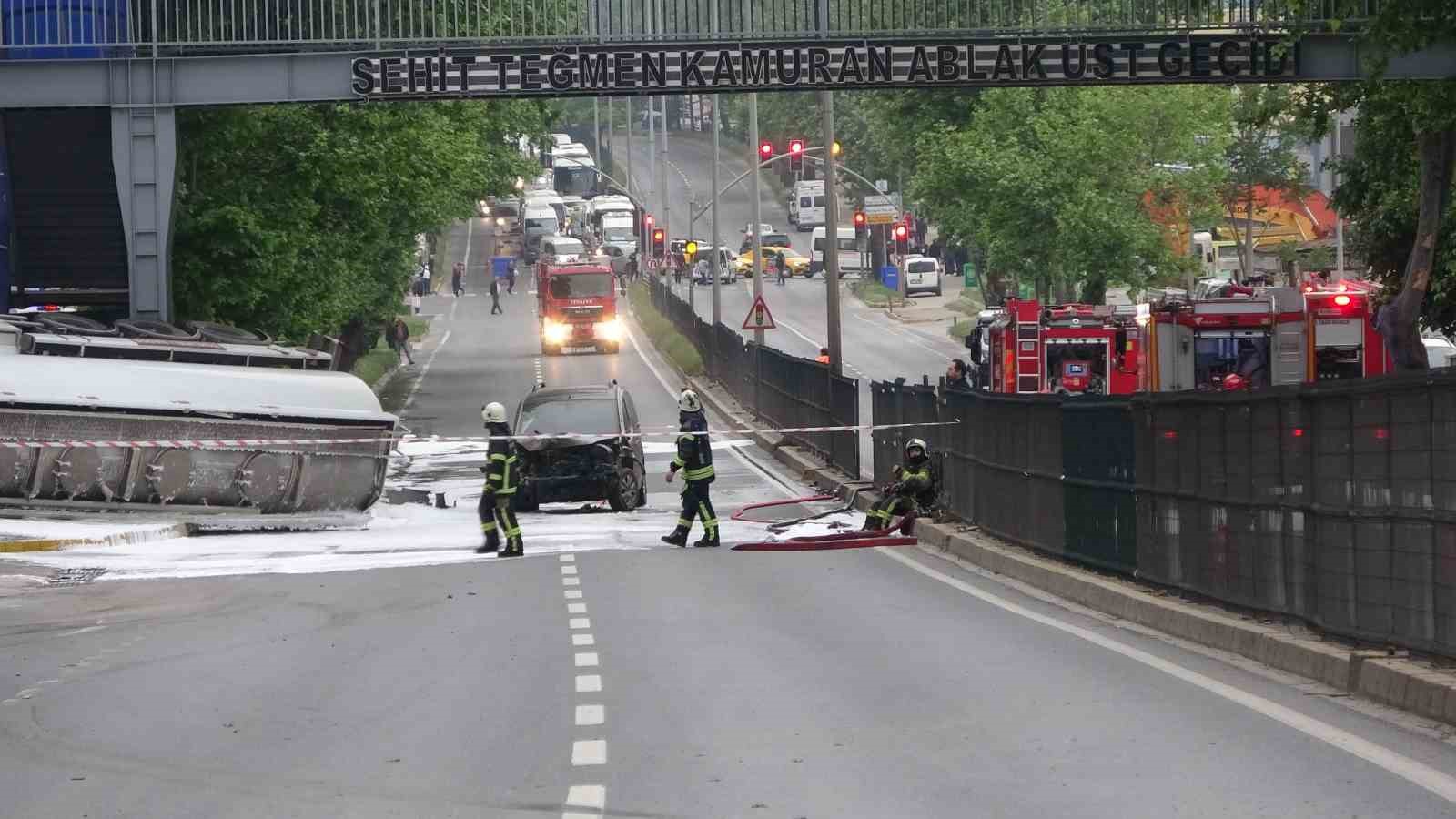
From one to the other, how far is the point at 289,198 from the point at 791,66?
14.0m

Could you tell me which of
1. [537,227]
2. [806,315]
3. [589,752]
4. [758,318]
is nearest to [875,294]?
[806,315]

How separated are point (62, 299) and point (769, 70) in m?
11.7

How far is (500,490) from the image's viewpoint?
2327 centimetres

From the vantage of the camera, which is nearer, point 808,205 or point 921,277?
point 921,277

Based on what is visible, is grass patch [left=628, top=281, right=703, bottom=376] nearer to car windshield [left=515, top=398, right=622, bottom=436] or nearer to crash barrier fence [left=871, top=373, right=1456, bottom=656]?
car windshield [left=515, top=398, right=622, bottom=436]

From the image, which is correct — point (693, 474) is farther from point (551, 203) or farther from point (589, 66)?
point (551, 203)

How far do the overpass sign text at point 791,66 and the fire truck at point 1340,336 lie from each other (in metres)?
8.30

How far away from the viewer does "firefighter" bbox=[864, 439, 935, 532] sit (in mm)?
24297

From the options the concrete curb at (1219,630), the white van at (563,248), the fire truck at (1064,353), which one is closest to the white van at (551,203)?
the white van at (563,248)

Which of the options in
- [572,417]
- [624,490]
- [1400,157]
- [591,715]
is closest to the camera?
[591,715]

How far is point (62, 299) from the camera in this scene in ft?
106

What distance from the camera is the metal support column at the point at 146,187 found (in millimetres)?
29250

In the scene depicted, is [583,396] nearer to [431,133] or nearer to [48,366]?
[48,366]

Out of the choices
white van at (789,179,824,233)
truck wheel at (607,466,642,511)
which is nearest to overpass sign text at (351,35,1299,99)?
truck wheel at (607,466,642,511)
